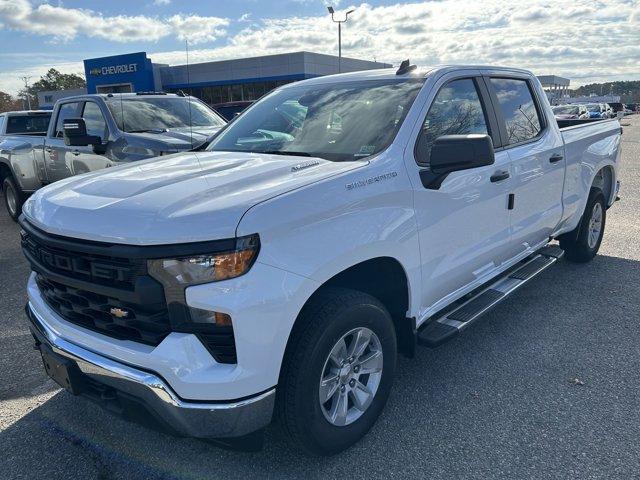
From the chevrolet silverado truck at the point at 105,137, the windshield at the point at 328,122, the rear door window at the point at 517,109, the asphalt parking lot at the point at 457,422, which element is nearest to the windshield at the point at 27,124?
the chevrolet silverado truck at the point at 105,137

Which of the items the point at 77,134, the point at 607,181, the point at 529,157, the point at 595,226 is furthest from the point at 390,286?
the point at 77,134

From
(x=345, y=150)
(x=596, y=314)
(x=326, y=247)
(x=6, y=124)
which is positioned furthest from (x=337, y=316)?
(x=6, y=124)

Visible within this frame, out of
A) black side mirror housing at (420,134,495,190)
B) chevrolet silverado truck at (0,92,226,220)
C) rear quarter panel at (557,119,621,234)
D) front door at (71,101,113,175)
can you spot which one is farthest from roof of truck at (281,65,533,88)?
front door at (71,101,113,175)

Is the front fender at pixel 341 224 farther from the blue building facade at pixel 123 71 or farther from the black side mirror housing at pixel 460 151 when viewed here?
the blue building facade at pixel 123 71

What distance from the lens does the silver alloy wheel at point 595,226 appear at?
18.4 ft

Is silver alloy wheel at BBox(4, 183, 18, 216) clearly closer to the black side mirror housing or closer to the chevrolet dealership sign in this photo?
the black side mirror housing

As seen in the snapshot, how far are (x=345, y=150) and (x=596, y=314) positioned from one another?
9.36 ft

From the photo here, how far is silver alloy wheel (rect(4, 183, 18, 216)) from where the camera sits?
9.27 metres

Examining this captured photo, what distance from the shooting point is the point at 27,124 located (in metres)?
10.8

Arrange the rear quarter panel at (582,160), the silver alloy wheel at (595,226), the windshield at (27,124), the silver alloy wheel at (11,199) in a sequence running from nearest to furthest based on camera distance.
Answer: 1. the rear quarter panel at (582,160)
2. the silver alloy wheel at (595,226)
3. the silver alloy wheel at (11,199)
4. the windshield at (27,124)

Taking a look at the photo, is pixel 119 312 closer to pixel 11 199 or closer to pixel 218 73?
pixel 11 199

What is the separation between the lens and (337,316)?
2.43 metres

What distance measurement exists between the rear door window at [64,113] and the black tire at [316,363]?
267 inches

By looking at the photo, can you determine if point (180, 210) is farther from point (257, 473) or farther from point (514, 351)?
point (514, 351)
